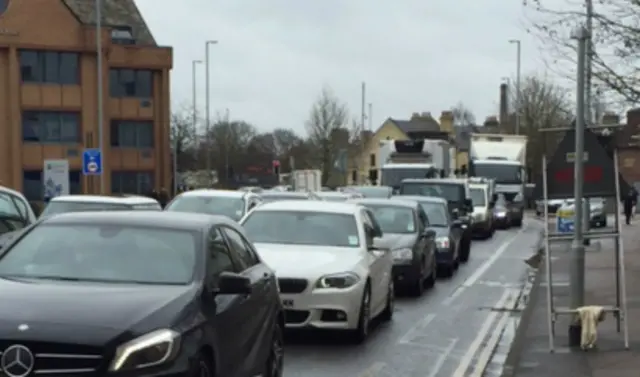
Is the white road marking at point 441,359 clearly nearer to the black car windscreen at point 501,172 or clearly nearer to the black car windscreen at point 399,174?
the black car windscreen at point 399,174

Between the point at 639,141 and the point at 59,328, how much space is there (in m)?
13.5

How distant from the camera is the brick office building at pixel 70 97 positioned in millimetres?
57156

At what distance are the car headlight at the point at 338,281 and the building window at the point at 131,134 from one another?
52221 mm

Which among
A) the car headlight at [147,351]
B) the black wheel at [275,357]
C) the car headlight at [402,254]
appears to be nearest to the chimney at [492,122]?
the car headlight at [402,254]

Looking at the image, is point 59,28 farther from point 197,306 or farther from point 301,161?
point 197,306

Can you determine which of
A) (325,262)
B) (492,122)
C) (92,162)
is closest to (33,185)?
(92,162)

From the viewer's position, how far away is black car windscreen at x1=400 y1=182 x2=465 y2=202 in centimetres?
3184

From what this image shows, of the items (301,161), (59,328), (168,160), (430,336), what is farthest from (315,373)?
(301,161)

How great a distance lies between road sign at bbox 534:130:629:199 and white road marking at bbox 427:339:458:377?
77.2 inches

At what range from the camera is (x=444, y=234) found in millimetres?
22438

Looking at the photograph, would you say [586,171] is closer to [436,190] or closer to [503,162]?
[436,190]

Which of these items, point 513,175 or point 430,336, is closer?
point 430,336

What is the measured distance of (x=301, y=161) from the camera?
90000mm

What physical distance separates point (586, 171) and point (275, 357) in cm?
466
